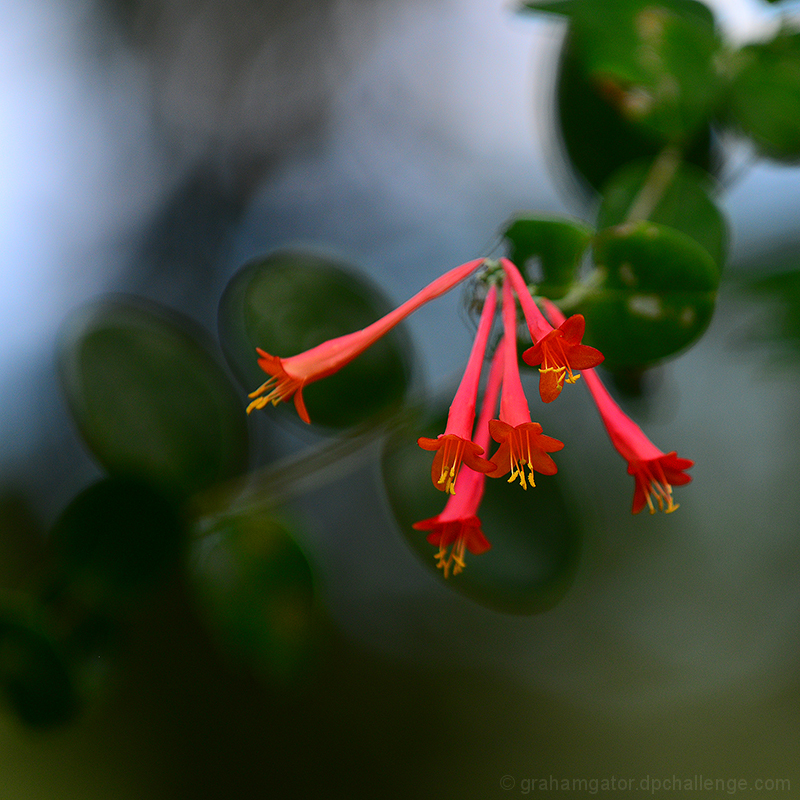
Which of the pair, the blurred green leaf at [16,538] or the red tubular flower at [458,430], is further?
the blurred green leaf at [16,538]

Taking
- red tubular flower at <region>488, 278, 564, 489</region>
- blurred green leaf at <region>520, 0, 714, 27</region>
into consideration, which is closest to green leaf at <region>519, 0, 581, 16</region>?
blurred green leaf at <region>520, 0, 714, 27</region>

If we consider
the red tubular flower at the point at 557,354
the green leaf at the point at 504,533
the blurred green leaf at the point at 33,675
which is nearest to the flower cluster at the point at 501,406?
the red tubular flower at the point at 557,354

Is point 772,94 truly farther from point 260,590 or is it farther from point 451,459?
point 260,590

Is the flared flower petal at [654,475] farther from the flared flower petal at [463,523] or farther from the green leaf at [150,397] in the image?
the green leaf at [150,397]

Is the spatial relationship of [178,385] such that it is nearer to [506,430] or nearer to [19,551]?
[506,430]

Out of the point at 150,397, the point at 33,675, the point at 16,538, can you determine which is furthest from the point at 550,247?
the point at 16,538

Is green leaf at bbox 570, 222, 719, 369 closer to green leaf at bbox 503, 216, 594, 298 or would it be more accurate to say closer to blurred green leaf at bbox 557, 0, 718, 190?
green leaf at bbox 503, 216, 594, 298
